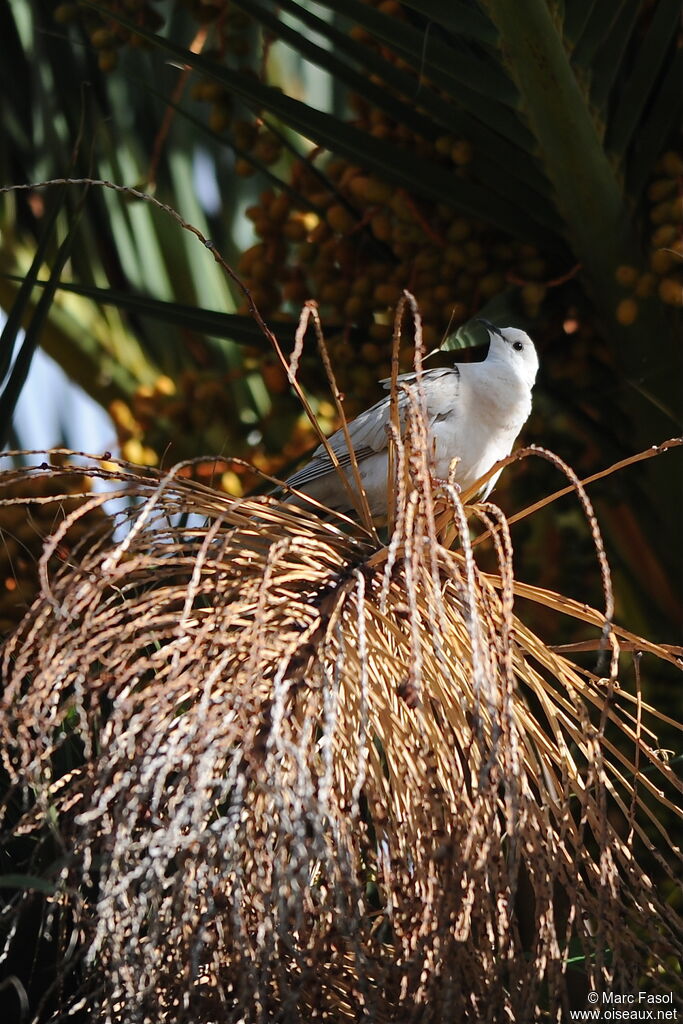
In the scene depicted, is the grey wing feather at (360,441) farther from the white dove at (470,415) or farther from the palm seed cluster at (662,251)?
the palm seed cluster at (662,251)

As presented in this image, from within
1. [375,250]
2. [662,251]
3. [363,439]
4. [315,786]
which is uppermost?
[375,250]

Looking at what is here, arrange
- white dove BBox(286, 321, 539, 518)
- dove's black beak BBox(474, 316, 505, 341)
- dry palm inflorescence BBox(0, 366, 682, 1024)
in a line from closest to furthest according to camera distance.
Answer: dry palm inflorescence BBox(0, 366, 682, 1024), dove's black beak BBox(474, 316, 505, 341), white dove BBox(286, 321, 539, 518)

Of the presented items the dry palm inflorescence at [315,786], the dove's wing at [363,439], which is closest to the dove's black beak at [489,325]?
the dove's wing at [363,439]

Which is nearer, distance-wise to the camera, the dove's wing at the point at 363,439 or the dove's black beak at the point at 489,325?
the dove's black beak at the point at 489,325

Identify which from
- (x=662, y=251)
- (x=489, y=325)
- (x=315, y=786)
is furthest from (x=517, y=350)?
(x=315, y=786)

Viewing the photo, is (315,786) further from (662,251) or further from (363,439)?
(662,251)

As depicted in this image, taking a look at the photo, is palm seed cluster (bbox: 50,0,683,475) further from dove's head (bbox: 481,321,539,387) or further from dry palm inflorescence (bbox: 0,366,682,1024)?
dry palm inflorescence (bbox: 0,366,682,1024)

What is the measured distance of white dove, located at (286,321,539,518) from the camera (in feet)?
5.16

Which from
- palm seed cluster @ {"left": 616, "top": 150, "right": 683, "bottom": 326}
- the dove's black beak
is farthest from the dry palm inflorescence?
palm seed cluster @ {"left": 616, "top": 150, "right": 683, "bottom": 326}

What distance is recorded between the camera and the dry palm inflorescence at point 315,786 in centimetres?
85

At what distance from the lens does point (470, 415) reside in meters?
1.61

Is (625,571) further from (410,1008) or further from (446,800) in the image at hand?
(410,1008)

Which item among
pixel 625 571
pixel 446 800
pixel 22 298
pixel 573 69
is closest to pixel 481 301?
→ pixel 573 69

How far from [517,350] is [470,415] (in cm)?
11
